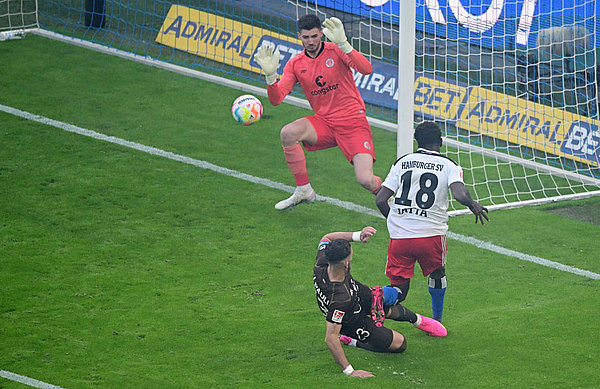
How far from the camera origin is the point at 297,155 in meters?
9.18

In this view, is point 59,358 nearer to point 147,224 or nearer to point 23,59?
point 147,224

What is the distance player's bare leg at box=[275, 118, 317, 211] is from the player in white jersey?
8.47 feet

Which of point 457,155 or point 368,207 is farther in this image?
point 457,155

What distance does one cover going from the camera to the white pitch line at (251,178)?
329 inches

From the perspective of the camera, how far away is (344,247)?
233 inches

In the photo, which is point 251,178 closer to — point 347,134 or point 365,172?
point 347,134

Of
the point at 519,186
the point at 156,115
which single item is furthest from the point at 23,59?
the point at 519,186

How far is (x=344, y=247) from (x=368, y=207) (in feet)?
12.8

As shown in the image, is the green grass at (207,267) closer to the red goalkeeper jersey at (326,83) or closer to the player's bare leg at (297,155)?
the player's bare leg at (297,155)

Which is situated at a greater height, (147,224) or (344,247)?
(344,247)

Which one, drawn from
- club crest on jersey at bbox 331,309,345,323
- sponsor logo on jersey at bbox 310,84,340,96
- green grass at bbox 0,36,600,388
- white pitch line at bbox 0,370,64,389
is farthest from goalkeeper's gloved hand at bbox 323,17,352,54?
white pitch line at bbox 0,370,64,389

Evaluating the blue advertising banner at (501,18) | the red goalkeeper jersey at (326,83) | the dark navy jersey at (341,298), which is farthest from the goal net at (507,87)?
the dark navy jersey at (341,298)

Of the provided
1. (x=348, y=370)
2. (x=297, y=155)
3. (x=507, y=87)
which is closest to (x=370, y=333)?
(x=348, y=370)

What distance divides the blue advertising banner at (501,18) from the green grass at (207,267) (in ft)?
5.93
